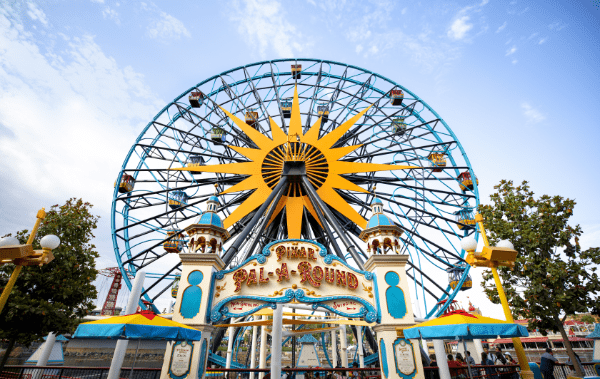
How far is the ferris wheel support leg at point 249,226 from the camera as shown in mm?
11070

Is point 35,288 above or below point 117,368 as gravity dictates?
above

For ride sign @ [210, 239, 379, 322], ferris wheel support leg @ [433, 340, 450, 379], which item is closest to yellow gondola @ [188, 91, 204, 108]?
ride sign @ [210, 239, 379, 322]

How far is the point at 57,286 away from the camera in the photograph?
1096 cm

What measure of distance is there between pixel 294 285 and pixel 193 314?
10.1ft

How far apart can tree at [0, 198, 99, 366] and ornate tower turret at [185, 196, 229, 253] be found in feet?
15.7

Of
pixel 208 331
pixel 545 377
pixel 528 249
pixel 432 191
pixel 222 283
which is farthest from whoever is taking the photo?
pixel 432 191

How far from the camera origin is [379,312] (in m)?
9.62

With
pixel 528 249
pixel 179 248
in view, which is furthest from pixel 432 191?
pixel 179 248

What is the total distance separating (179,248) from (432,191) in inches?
545

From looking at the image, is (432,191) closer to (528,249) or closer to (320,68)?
(528,249)

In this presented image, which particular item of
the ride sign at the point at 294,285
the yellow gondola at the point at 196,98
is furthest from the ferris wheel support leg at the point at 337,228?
the yellow gondola at the point at 196,98

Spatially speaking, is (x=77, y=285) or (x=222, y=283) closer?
(x=222, y=283)

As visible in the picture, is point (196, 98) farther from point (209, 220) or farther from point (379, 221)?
point (379, 221)

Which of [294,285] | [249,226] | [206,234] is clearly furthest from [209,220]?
Result: [294,285]
